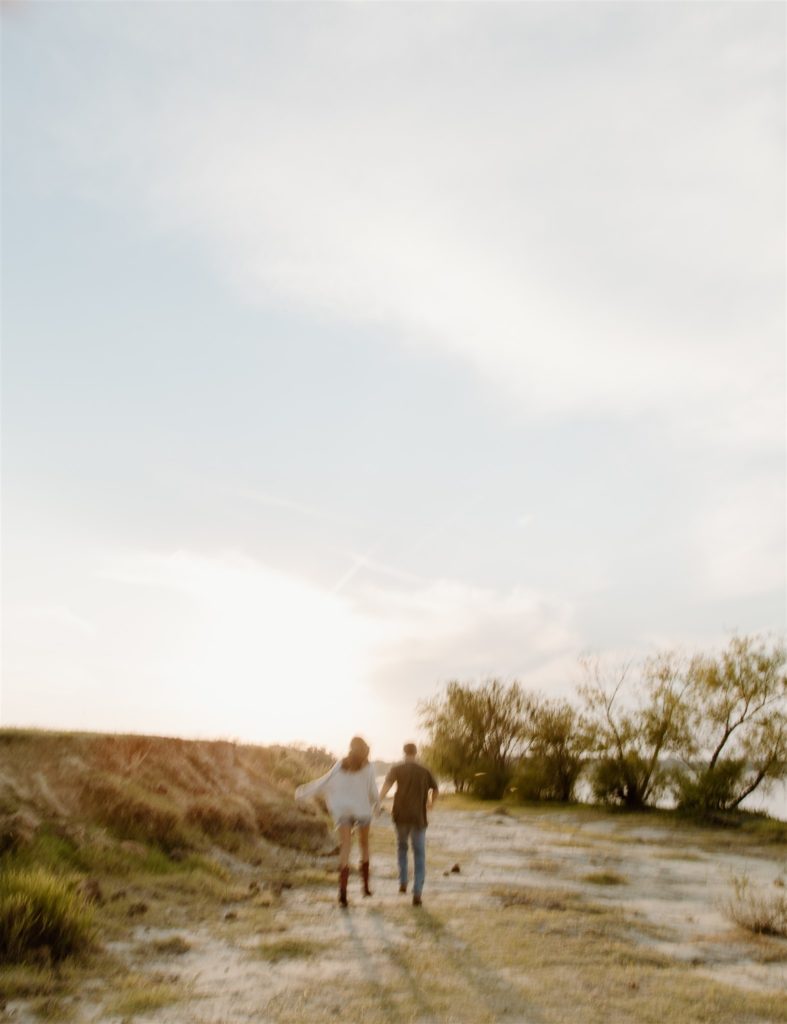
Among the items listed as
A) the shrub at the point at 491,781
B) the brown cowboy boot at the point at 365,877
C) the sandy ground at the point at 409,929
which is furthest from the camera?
the shrub at the point at 491,781

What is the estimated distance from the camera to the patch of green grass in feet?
33.1

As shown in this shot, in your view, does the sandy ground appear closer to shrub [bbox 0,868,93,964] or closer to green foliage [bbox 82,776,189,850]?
shrub [bbox 0,868,93,964]

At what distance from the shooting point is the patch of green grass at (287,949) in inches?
397

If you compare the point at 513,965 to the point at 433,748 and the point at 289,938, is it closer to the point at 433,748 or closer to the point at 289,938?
the point at 289,938

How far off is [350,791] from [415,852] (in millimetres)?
1350

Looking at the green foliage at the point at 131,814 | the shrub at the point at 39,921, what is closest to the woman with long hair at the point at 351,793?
the green foliage at the point at 131,814

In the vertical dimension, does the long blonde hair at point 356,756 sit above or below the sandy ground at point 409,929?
above

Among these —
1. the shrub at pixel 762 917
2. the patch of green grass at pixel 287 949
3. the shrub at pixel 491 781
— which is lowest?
the patch of green grass at pixel 287 949

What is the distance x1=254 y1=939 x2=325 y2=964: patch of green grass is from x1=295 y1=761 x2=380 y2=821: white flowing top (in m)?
2.84

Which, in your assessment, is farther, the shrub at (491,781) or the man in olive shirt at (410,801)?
the shrub at (491,781)

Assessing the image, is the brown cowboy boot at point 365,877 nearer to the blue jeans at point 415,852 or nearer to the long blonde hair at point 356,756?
A: the blue jeans at point 415,852

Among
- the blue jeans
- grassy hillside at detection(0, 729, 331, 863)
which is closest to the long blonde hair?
the blue jeans

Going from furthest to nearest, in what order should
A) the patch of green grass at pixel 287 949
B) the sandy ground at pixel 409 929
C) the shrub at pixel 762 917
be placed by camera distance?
the shrub at pixel 762 917 → the patch of green grass at pixel 287 949 → the sandy ground at pixel 409 929

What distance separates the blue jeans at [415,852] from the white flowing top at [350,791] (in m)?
0.63
